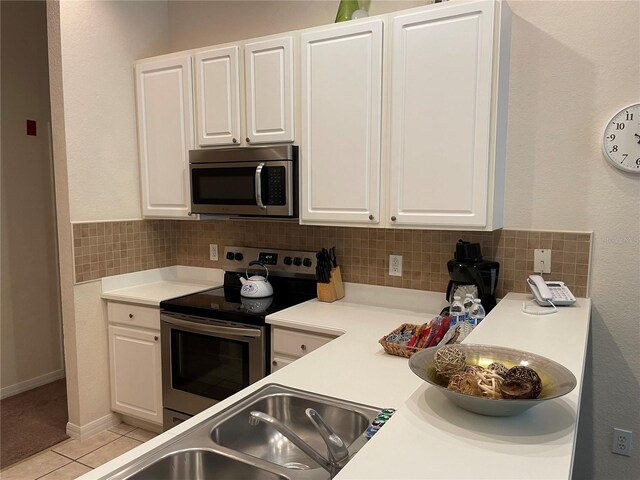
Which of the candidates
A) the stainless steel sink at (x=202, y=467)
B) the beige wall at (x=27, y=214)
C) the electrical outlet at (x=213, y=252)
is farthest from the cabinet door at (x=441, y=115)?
the beige wall at (x=27, y=214)

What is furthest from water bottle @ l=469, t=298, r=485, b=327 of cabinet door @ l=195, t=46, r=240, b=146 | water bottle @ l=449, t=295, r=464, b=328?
cabinet door @ l=195, t=46, r=240, b=146

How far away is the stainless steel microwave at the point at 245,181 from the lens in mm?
2461

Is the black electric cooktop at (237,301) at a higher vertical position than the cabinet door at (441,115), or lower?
lower

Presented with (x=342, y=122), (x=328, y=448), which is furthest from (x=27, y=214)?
(x=328, y=448)

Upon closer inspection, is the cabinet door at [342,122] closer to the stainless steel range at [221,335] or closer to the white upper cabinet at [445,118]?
the white upper cabinet at [445,118]

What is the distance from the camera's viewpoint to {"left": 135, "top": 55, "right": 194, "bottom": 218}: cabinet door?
281 cm

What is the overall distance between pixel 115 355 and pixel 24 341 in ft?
3.54

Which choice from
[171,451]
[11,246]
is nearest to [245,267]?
[11,246]

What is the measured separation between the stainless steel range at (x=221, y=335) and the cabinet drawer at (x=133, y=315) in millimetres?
110

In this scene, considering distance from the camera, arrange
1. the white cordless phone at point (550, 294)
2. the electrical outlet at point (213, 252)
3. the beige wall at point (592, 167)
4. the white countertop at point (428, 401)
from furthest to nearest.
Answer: the electrical outlet at point (213, 252), the beige wall at point (592, 167), the white cordless phone at point (550, 294), the white countertop at point (428, 401)

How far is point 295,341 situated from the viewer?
2.24 meters

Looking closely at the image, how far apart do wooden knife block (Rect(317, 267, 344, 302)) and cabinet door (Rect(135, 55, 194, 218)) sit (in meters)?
0.99

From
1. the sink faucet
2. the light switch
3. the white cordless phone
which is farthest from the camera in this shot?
the light switch

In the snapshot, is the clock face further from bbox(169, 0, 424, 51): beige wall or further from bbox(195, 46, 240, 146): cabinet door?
bbox(195, 46, 240, 146): cabinet door
